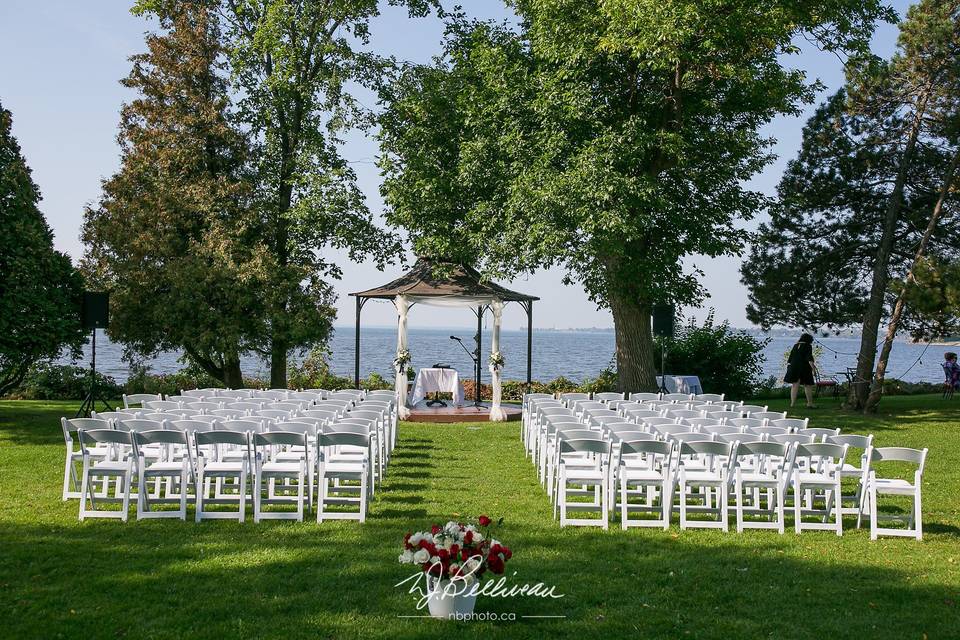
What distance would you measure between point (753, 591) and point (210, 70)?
18.7 metres

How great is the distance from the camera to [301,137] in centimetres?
2103

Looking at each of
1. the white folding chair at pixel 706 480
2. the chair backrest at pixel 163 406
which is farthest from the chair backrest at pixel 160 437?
the white folding chair at pixel 706 480

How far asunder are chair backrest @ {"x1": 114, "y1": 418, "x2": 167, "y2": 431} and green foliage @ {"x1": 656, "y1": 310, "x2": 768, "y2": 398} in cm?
1547

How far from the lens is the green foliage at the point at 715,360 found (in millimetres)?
21734

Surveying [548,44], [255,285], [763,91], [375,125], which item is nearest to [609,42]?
[548,44]

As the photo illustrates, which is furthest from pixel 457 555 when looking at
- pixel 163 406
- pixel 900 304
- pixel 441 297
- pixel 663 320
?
pixel 900 304

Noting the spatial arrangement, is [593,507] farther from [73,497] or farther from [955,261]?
[955,261]

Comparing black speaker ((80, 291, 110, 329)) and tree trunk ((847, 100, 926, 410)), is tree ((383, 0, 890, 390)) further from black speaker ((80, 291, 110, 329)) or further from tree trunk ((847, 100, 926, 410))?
black speaker ((80, 291, 110, 329))

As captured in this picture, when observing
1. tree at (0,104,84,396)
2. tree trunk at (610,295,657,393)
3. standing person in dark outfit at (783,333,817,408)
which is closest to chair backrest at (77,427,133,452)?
tree at (0,104,84,396)

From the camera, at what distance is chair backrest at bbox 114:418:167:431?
7848 mm

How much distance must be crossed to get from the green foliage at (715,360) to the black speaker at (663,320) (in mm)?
4018

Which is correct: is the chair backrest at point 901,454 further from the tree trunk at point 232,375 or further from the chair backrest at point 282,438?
the tree trunk at point 232,375

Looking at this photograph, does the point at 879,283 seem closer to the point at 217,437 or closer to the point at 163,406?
the point at 163,406

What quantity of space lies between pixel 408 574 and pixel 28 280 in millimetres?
11496
